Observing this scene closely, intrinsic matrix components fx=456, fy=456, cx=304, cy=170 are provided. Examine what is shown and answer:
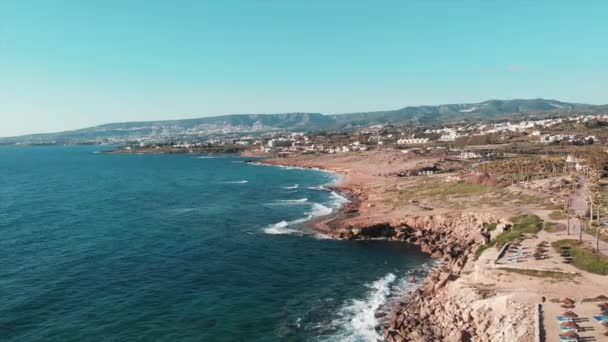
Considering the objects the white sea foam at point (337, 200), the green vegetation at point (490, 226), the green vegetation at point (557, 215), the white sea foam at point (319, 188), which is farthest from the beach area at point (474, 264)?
the white sea foam at point (319, 188)

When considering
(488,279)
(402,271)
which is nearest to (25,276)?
(402,271)

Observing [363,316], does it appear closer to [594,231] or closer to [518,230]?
[518,230]

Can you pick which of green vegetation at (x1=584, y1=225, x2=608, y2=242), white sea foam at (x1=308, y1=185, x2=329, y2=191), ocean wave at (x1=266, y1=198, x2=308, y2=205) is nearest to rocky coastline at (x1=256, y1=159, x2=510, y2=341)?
ocean wave at (x1=266, y1=198, x2=308, y2=205)

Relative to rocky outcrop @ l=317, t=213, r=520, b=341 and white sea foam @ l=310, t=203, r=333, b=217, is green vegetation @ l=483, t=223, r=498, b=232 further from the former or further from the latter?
white sea foam @ l=310, t=203, r=333, b=217

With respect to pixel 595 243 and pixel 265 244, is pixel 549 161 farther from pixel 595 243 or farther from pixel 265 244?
pixel 265 244

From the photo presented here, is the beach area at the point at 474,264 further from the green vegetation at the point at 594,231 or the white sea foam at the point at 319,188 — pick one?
the white sea foam at the point at 319,188

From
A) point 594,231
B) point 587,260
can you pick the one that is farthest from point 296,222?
point 587,260
